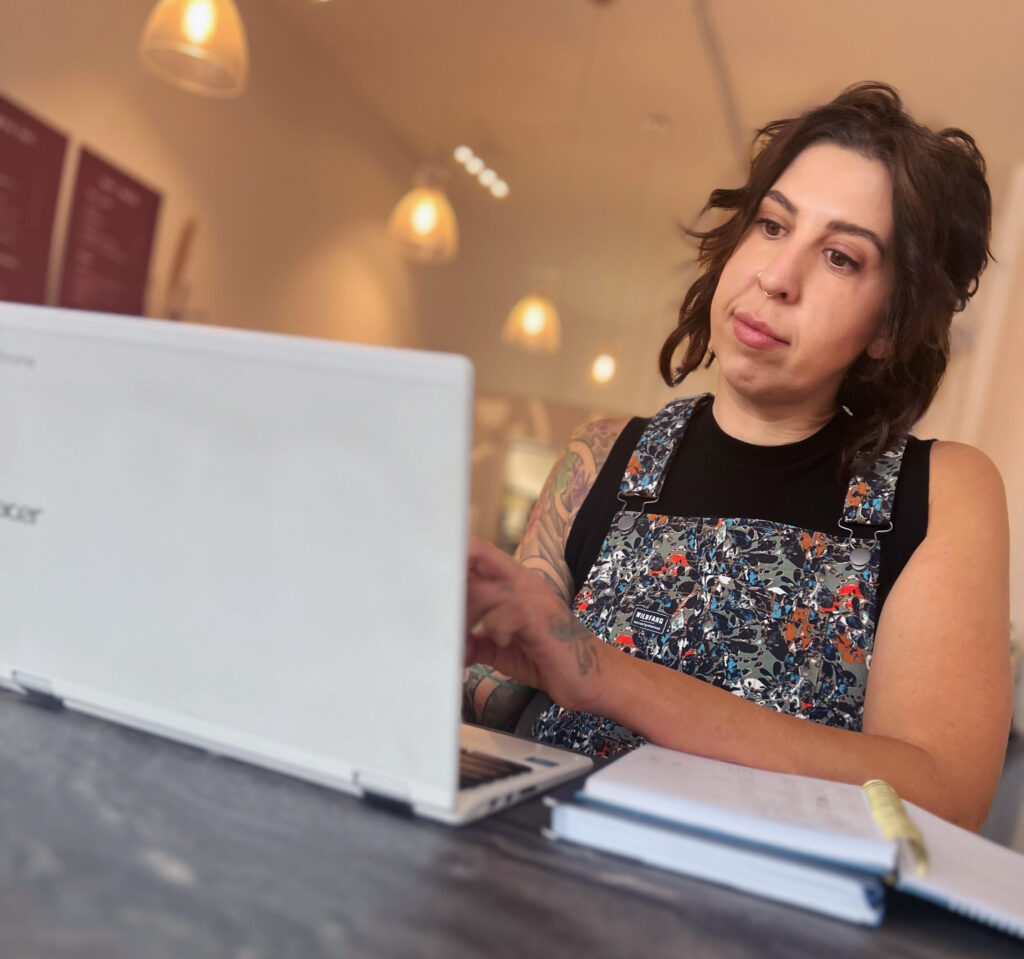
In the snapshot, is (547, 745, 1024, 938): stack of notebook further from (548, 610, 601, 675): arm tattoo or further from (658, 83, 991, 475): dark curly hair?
(658, 83, 991, 475): dark curly hair

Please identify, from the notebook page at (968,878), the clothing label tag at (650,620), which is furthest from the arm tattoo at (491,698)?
the notebook page at (968,878)

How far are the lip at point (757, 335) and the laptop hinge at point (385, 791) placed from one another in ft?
2.61

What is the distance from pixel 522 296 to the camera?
687 cm

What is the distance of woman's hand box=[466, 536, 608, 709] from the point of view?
75cm

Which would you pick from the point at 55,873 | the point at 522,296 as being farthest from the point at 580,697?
the point at 522,296

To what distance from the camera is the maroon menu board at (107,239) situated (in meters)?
3.39

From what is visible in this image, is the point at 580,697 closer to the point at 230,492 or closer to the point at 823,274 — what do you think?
the point at 230,492

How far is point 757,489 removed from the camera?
1286mm

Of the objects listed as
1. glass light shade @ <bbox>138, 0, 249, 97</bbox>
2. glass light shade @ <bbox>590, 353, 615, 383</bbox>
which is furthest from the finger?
glass light shade @ <bbox>590, 353, 615, 383</bbox>

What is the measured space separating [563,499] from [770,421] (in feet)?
0.95

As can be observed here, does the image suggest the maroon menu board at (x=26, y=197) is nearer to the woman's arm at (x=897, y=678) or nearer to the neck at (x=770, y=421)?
the neck at (x=770, y=421)

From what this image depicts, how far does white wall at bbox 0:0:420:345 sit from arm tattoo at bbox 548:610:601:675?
2.92 metres

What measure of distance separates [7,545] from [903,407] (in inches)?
42.1

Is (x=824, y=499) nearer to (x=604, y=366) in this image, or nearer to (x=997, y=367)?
(x=997, y=367)
